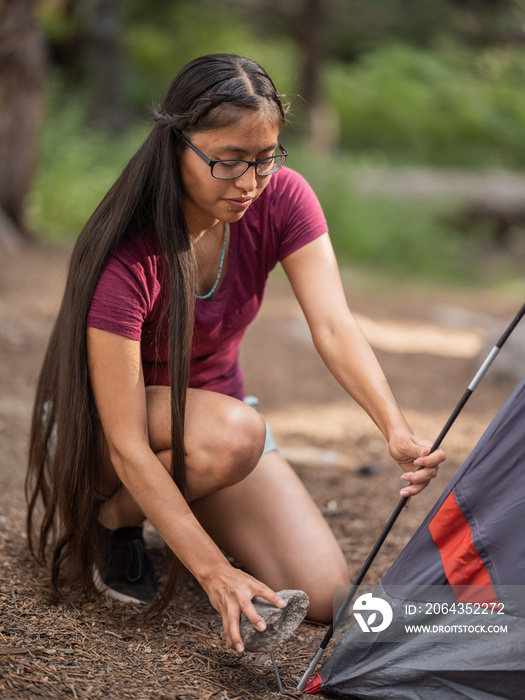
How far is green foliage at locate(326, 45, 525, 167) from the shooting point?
1596 centimetres

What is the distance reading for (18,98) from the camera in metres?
7.26

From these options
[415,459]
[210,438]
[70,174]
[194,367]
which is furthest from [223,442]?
[70,174]

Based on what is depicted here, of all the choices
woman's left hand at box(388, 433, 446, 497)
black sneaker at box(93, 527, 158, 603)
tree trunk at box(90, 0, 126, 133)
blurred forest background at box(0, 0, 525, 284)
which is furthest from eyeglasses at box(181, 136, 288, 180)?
tree trunk at box(90, 0, 126, 133)

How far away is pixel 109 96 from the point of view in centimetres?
1173

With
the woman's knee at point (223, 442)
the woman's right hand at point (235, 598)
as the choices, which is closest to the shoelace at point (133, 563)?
the woman's knee at point (223, 442)

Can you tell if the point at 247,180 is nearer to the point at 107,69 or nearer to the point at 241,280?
the point at 241,280

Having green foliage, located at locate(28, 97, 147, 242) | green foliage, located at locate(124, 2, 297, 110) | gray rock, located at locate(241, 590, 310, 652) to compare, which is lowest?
green foliage, located at locate(28, 97, 147, 242)

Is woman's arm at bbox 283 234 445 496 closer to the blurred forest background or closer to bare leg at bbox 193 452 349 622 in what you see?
bare leg at bbox 193 452 349 622

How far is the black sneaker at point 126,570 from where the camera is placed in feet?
7.68

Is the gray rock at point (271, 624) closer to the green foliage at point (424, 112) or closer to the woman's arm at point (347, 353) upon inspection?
the woman's arm at point (347, 353)

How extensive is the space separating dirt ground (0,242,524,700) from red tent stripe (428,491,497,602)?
0.48 meters

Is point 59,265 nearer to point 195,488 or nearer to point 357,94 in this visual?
point 195,488

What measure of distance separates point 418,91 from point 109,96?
7.06m

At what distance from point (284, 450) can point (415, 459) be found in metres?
1.94
